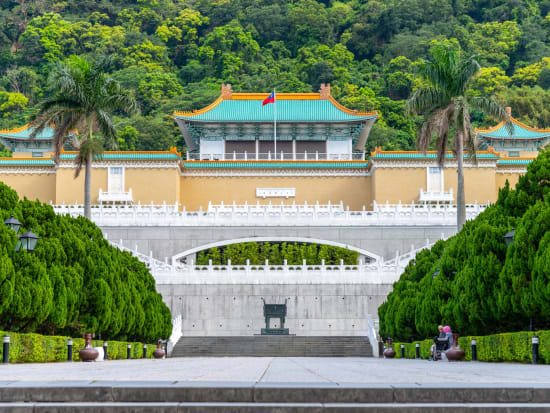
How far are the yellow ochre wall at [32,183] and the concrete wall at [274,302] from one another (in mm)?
18477

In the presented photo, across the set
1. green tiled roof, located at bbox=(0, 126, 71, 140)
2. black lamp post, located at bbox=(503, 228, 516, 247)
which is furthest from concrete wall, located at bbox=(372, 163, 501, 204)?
black lamp post, located at bbox=(503, 228, 516, 247)

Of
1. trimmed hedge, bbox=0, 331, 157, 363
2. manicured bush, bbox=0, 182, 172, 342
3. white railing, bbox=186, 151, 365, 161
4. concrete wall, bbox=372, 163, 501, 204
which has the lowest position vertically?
trimmed hedge, bbox=0, 331, 157, 363

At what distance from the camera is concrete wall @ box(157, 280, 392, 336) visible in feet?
121

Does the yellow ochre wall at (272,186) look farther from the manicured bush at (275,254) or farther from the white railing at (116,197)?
the manicured bush at (275,254)

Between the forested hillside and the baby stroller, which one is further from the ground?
the forested hillside

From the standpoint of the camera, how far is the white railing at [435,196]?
51000mm

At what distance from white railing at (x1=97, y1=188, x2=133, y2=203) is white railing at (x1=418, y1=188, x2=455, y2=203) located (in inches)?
685

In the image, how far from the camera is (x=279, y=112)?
57.4 m

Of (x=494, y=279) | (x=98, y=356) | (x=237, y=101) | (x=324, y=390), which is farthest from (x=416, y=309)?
(x=237, y=101)

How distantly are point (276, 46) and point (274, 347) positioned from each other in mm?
69111

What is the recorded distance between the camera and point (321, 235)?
144 feet

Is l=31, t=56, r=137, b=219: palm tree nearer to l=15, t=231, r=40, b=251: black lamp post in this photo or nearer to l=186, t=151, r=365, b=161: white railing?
l=15, t=231, r=40, b=251: black lamp post

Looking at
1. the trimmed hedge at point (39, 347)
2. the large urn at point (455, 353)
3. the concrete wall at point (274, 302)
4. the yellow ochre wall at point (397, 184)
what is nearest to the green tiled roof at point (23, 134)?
the yellow ochre wall at point (397, 184)

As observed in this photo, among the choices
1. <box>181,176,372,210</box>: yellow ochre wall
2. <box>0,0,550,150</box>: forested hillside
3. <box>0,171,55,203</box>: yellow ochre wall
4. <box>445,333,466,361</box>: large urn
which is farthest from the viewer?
<box>0,0,550,150</box>: forested hillside
